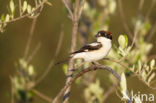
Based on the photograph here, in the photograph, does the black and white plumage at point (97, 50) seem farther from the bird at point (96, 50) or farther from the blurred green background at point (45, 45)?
the blurred green background at point (45, 45)

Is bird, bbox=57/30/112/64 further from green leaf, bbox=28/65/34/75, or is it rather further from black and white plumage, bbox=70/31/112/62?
green leaf, bbox=28/65/34/75

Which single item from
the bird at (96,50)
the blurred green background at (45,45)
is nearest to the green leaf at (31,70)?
the bird at (96,50)

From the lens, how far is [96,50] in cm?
443

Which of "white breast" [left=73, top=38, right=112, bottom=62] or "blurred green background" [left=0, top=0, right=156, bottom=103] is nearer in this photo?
"white breast" [left=73, top=38, right=112, bottom=62]

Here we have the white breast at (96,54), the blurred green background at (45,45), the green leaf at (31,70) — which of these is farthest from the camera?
the blurred green background at (45,45)

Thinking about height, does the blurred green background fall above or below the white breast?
below

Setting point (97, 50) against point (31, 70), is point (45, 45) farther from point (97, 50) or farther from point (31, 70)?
point (97, 50)

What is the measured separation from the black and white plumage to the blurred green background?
3.70 m

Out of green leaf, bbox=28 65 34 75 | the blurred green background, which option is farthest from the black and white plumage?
the blurred green background

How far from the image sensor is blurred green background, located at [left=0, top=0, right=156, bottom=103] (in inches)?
329

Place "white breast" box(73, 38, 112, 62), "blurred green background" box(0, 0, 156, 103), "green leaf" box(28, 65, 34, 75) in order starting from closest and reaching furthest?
"white breast" box(73, 38, 112, 62), "green leaf" box(28, 65, 34, 75), "blurred green background" box(0, 0, 156, 103)

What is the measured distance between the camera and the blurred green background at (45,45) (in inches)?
329

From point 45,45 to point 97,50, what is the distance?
479 cm

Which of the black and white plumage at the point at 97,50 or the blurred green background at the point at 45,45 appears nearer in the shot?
the black and white plumage at the point at 97,50
